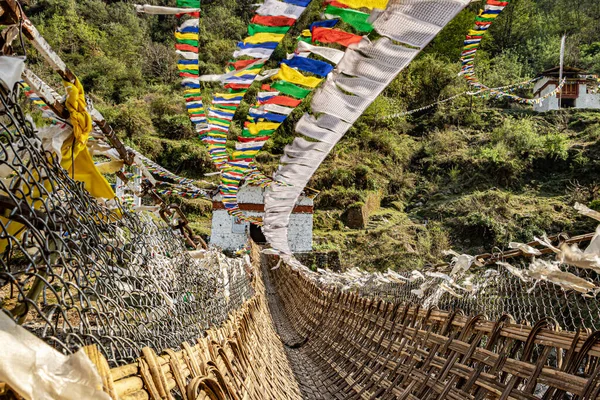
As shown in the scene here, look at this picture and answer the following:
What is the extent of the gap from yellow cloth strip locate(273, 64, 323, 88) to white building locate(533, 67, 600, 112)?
1145 inches

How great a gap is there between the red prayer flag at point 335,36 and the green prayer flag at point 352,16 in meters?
0.08

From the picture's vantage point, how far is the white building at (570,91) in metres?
27.5

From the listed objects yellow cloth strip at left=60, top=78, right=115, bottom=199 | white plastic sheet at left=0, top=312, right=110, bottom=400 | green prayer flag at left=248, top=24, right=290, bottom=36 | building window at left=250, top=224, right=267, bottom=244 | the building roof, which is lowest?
building window at left=250, top=224, right=267, bottom=244

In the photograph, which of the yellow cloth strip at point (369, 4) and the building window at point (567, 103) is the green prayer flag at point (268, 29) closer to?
the yellow cloth strip at point (369, 4)

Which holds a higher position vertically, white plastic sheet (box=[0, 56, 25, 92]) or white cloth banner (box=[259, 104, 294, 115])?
white cloth banner (box=[259, 104, 294, 115])

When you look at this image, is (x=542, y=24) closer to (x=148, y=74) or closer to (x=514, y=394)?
(x=148, y=74)

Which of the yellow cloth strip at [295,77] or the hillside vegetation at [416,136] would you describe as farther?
the hillside vegetation at [416,136]

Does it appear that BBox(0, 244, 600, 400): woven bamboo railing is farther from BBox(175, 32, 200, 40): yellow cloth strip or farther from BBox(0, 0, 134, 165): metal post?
BBox(175, 32, 200, 40): yellow cloth strip

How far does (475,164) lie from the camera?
24062mm

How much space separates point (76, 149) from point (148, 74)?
34.9m

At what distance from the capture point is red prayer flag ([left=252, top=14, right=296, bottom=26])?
2.68m

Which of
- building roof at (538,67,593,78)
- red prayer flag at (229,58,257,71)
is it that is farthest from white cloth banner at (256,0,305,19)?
building roof at (538,67,593,78)

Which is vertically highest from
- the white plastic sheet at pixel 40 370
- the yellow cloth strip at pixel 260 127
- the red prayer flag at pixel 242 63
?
the red prayer flag at pixel 242 63

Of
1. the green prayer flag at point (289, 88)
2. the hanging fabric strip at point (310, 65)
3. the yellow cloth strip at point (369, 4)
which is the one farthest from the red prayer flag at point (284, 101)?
the yellow cloth strip at point (369, 4)
